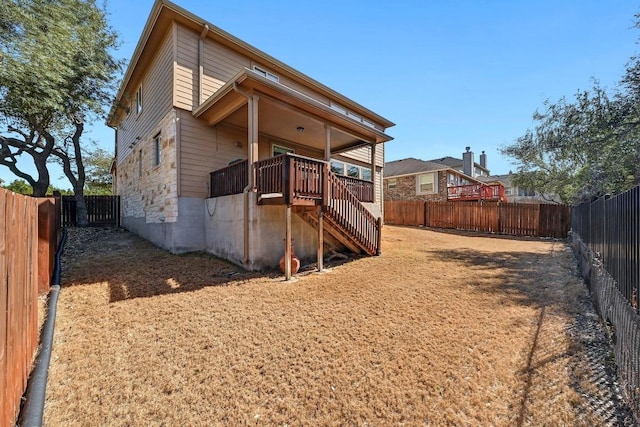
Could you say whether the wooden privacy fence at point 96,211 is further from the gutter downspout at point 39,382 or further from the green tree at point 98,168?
the green tree at point 98,168

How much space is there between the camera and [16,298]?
233cm

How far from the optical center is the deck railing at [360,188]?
31.7 feet

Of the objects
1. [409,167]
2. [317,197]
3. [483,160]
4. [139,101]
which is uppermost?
[483,160]

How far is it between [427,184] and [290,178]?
21819 mm

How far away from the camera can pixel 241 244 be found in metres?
7.30

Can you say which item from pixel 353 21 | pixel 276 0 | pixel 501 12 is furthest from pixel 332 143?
pixel 501 12

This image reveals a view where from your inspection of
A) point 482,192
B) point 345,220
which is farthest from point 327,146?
point 482,192

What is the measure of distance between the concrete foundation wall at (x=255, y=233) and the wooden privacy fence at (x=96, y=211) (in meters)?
9.47

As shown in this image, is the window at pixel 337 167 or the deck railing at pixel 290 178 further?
the window at pixel 337 167

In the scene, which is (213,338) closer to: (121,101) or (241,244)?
(241,244)

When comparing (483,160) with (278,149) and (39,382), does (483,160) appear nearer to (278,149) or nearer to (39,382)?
(278,149)

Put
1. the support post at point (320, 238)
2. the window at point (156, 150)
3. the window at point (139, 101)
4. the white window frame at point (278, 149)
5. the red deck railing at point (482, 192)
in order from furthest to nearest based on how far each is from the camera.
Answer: the red deck railing at point (482, 192) < the window at point (139, 101) < the white window frame at point (278, 149) < the window at point (156, 150) < the support post at point (320, 238)

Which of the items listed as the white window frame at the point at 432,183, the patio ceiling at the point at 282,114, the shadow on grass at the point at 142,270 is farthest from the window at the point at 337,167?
the white window frame at the point at 432,183

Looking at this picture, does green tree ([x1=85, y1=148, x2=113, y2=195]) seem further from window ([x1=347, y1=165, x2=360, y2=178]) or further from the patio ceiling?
window ([x1=347, y1=165, x2=360, y2=178])
